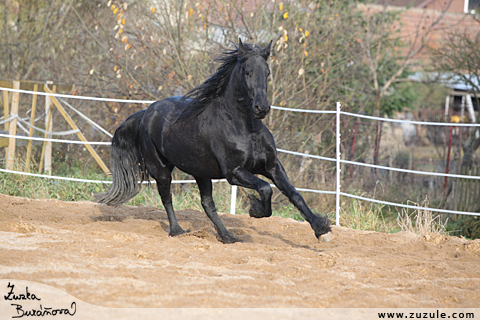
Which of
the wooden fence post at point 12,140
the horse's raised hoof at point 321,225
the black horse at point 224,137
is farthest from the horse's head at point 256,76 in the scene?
the wooden fence post at point 12,140

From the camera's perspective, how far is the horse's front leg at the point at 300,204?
4336 millimetres

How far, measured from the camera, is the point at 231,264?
3.88 m

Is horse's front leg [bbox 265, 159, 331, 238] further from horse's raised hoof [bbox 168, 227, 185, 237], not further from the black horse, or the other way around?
horse's raised hoof [bbox 168, 227, 185, 237]

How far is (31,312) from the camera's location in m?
2.62

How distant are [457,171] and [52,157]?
7517 mm

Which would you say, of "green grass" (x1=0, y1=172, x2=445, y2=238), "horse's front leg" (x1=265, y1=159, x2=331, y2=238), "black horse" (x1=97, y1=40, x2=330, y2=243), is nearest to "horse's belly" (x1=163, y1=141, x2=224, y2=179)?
"black horse" (x1=97, y1=40, x2=330, y2=243)

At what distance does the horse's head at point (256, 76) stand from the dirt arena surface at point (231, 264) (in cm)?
121

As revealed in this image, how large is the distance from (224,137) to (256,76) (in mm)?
690

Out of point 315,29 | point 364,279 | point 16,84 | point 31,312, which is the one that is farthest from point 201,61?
point 31,312

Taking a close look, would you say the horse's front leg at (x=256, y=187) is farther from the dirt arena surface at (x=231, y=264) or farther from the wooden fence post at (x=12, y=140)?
the wooden fence post at (x=12, y=140)

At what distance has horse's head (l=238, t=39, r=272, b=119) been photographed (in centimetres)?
397
